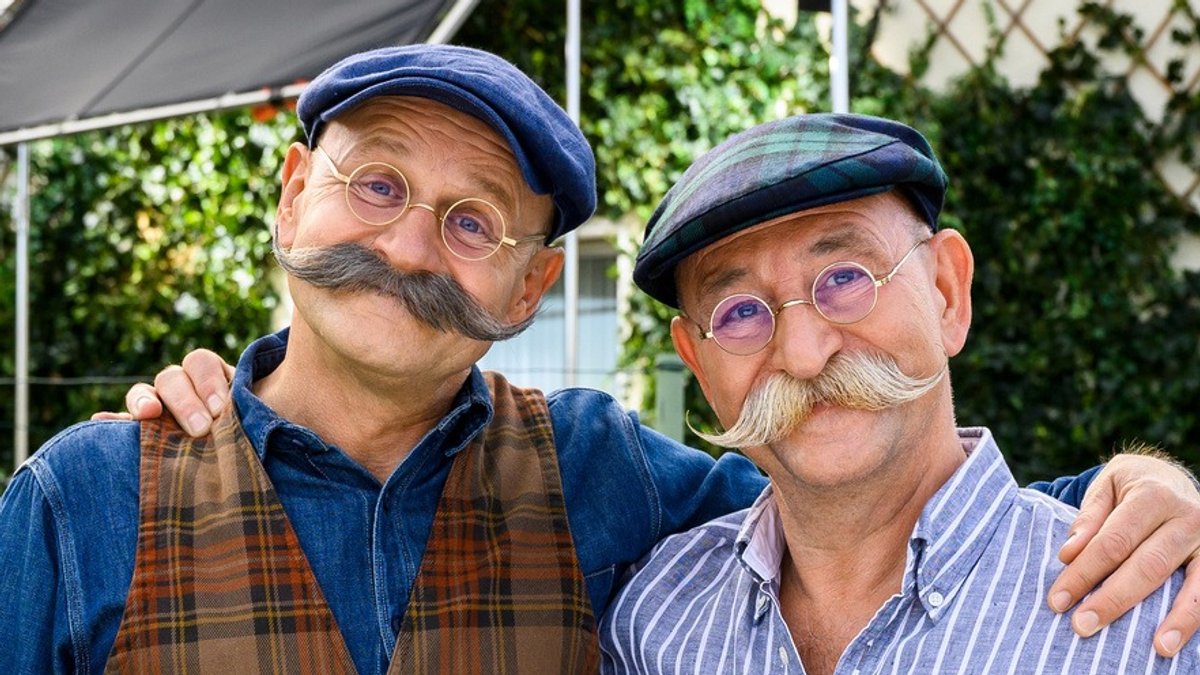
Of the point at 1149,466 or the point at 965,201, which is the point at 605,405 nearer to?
the point at 1149,466

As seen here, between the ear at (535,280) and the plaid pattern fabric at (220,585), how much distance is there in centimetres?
45

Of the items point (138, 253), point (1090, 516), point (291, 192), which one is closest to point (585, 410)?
point (291, 192)

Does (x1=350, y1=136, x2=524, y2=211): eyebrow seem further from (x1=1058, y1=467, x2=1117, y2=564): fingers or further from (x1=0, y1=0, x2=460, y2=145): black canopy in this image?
(x1=0, y1=0, x2=460, y2=145): black canopy

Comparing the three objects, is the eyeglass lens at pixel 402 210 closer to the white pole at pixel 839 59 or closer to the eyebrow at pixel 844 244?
the eyebrow at pixel 844 244

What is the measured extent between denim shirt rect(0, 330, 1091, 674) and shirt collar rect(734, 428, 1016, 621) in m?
A: 0.20

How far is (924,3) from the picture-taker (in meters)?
5.33

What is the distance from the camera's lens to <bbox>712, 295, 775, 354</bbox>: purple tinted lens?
1713mm

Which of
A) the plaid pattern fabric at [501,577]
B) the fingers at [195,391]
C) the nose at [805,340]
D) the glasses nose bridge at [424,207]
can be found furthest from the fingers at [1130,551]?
the fingers at [195,391]

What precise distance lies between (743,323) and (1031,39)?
3.95 metres

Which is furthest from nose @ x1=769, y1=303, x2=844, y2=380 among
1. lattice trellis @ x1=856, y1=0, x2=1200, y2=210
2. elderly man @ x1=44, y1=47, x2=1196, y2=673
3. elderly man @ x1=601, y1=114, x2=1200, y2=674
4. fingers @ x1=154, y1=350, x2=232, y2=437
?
lattice trellis @ x1=856, y1=0, x2=1200, y2=210

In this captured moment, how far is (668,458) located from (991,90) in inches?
142

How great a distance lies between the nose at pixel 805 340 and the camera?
1669 millimetres

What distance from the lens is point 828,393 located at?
1.66 metres

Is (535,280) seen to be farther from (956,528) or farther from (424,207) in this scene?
(956,528)
